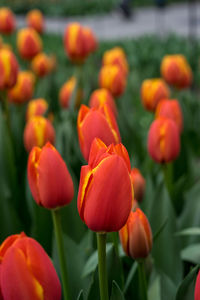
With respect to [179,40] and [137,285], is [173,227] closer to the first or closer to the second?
[137,285]

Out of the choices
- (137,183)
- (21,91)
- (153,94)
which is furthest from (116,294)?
(21,91)

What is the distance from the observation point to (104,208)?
55cm

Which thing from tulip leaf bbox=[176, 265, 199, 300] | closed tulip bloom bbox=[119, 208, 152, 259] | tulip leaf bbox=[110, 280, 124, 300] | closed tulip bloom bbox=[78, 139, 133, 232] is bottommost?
tulip leaf bbox=[176, 265, 199, 300]

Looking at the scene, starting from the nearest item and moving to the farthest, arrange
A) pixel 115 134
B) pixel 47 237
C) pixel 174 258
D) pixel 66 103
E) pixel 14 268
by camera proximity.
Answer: pixel 14 268 → pixel 115 134 → pixel 174 258 → pixel 47 237 → pixel 66 103

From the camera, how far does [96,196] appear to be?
550 mm

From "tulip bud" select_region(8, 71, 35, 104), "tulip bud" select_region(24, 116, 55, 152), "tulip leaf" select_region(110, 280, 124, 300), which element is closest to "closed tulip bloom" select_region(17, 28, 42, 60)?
"tulip bud" select_region(8, 71, 35, 104)

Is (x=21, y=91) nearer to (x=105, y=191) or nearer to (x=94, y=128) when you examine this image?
(x=94, y=128)

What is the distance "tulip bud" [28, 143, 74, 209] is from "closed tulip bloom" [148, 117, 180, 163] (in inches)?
14.9

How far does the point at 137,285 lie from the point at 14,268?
434 millimetres

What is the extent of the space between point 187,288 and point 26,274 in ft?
0.93

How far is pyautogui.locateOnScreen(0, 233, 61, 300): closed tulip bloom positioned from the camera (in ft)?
1.66

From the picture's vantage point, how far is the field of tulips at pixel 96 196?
0.55 meters

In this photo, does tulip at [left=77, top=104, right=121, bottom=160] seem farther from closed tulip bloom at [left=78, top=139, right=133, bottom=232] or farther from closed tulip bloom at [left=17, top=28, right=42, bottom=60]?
closed tulip bloom at [left=17, top=28, right=42, bottom=60]

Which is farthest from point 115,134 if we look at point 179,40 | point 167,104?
point 179,40
